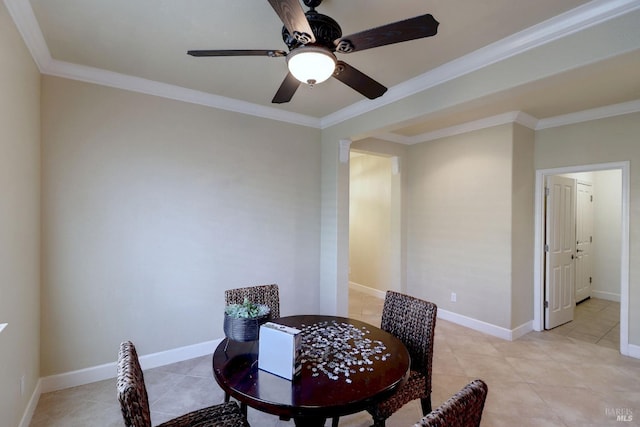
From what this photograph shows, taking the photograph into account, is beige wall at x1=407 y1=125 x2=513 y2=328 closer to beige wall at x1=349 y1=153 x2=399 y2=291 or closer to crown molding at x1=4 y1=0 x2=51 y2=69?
beige wall at x1=349 y1=153 x2=399 y2=291

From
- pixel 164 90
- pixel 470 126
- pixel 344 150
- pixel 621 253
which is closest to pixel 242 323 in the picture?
pixel 164 90

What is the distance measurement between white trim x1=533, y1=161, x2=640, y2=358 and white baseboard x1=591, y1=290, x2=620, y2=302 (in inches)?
96.2

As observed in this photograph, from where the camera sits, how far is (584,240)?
5.36 meters

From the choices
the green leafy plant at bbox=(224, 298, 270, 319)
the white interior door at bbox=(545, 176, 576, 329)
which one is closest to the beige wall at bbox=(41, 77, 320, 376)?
the green leafy plant at bbox=(224, 298, 270, 319)

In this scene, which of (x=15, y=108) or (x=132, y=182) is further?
(x=132, y=182)

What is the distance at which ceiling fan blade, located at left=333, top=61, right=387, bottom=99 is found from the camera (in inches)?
67.1

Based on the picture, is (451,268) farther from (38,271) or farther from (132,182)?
(38,271)

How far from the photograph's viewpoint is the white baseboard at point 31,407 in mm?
2081

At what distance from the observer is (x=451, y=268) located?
432 cm

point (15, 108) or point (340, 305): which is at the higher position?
point (15, 108)

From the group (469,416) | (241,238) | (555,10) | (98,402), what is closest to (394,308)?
(469,416)

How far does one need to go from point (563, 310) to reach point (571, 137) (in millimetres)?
2271

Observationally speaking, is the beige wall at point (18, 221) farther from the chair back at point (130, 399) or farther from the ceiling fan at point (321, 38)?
the ceiling fan at point (321, 38)

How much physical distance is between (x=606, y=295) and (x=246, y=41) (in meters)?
6.90
